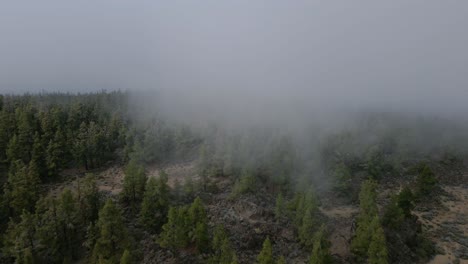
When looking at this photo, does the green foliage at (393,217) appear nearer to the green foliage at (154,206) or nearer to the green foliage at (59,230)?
the green foliage at (154,206)

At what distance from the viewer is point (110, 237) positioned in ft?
138

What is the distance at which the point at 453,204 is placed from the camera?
230 ft

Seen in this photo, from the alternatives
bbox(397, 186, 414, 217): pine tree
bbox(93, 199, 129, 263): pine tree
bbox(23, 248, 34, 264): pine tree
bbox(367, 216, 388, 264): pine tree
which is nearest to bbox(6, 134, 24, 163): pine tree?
bbox(23, 248, 34, 264): pine tree

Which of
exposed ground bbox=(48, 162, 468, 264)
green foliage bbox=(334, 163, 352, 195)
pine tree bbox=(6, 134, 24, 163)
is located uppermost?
pine tree bbox=(6, 134, 24, 163)

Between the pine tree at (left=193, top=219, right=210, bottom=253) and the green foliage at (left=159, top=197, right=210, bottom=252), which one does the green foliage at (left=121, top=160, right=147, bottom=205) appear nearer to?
the green foliage at (left=159, top=197, right=210, bottom=252)

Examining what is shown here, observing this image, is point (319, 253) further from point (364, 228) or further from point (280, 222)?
point (280, 222)

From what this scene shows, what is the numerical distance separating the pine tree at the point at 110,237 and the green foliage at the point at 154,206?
555 centimetres

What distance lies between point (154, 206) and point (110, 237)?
8.26 metres

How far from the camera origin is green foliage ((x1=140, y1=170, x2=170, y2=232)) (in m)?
48.4

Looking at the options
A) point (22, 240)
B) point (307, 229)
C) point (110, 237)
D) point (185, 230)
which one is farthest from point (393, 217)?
point (22, 240)

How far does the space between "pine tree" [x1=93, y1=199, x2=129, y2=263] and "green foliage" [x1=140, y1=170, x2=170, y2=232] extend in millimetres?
5547

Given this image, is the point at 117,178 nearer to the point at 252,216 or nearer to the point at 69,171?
the point at 69,171

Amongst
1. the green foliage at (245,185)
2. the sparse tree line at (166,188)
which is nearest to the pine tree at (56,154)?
the sparse tree line at (166,188)

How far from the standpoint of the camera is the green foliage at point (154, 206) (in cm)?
4844
